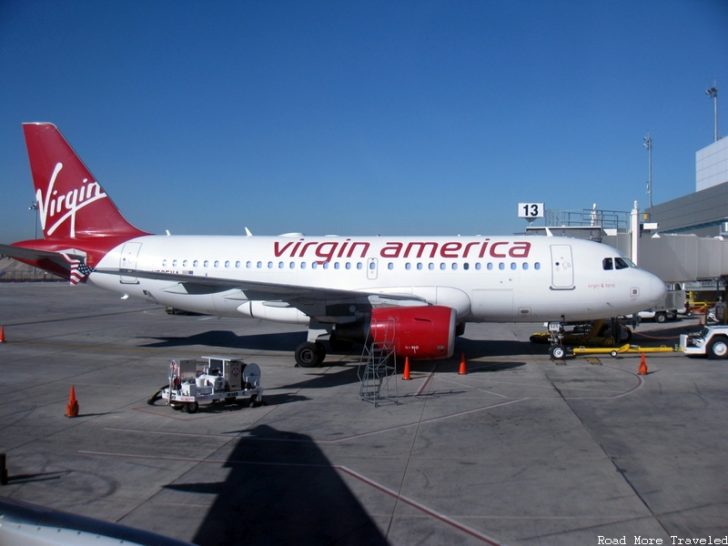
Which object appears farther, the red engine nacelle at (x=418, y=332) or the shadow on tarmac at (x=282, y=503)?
the red engine nacelle at (x=418, y=332)

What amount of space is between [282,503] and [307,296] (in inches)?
363

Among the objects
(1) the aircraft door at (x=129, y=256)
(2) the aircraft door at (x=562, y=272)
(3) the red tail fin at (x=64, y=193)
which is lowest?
(2) the aircraft door at (x=562, y=272)

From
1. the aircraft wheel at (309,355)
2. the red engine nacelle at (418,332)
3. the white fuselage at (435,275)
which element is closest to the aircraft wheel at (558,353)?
the white fuselage at (435,275)

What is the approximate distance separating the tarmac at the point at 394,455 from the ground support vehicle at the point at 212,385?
301mm

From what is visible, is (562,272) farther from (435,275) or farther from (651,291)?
(435,275)

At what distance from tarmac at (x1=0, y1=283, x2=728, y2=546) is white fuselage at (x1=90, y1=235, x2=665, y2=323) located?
195 cm

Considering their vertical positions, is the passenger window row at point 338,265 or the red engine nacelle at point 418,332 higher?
the passenger window row at point 338,265

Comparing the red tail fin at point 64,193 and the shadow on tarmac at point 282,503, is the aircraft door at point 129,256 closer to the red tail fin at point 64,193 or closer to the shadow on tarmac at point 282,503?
the red tail fin at point 64,193

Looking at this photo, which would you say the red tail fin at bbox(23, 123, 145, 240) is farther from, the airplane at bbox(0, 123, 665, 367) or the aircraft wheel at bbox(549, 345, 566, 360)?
the aircraft wheel at bbox(549, 345, 566, 360)

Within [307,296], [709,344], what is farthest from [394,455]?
[709,344]

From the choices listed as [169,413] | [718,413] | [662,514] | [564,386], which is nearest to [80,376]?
[169,413]

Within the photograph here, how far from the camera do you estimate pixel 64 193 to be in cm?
2077

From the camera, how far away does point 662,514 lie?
22.0 feet

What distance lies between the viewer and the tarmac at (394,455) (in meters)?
6.53
